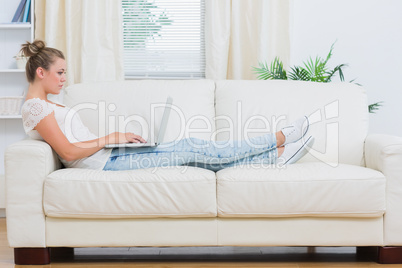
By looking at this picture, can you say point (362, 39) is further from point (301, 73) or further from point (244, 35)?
point (244, 35)

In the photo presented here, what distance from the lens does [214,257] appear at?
8.80 feet

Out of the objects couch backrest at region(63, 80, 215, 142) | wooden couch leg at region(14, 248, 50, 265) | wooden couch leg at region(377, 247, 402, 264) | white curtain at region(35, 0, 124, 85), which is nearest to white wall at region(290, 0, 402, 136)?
couch backrest at region(63, 80, 215, 142)

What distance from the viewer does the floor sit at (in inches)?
100

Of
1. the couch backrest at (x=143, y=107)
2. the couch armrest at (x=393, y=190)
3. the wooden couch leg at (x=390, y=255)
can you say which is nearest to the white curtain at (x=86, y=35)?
the couch backrest at (x=143, y=107)

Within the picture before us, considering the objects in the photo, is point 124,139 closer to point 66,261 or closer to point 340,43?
point 66,261

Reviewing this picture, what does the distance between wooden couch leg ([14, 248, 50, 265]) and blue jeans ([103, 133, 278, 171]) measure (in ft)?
1.63

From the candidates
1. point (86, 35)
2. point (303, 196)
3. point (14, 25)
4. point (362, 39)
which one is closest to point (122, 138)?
point (303, 196)

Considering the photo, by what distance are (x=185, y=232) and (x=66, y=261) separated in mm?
630

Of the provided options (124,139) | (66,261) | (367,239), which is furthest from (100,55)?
(367,239)

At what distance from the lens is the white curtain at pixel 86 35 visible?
375 cm

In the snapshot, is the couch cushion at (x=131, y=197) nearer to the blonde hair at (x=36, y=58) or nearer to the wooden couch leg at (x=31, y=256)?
the wooden couch leg at (x=31, y=256)

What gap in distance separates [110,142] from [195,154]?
440mm

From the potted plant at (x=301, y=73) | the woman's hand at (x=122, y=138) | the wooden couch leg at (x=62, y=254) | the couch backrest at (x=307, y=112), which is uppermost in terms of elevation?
the potted plant at (x=301, y=73)

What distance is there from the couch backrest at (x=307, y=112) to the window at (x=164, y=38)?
969 millimetres
